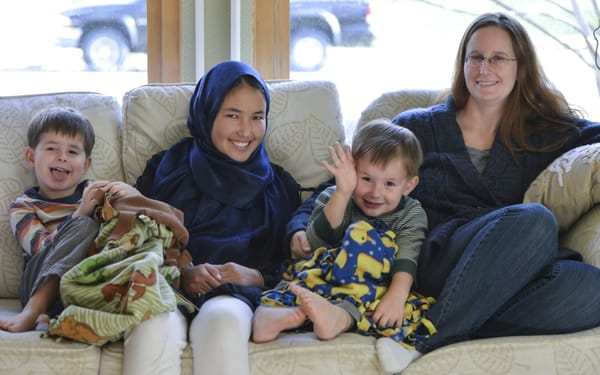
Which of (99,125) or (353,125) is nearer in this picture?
(99,125)

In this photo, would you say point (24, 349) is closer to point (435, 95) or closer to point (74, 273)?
point (74, 273)

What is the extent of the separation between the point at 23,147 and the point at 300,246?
950 mm

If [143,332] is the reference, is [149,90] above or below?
above

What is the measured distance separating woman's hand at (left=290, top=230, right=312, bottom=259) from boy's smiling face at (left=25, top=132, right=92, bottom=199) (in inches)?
26.8

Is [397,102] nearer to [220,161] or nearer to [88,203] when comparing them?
[220,161]

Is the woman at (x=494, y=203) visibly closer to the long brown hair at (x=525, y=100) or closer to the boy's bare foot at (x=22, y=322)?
the long brown hair at (x=525, y=100)

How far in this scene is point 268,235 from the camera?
2395mm

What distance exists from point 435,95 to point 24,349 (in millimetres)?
1602

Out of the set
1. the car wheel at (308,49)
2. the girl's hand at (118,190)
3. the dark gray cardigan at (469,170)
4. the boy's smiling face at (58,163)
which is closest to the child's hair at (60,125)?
the boy's smiling face at (58,163)

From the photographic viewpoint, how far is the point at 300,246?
7.34ft

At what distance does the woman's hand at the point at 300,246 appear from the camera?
2.22 metres

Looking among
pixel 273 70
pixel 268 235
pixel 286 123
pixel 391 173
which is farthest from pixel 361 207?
pixel 273 70

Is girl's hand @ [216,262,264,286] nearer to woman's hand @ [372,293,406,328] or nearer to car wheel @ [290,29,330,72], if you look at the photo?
woman's hand @ [372,293,406,328]

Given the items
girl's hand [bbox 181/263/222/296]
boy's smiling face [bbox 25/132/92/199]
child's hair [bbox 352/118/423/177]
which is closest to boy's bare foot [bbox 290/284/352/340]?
girl's hand [bbox 181/263/222/296]
